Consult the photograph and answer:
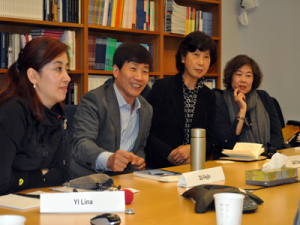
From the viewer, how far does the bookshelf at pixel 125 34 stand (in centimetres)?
325

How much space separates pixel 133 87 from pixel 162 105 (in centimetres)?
46

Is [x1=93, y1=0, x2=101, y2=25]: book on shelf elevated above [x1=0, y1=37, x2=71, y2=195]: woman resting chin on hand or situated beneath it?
elevated above

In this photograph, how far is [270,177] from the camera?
4.56 feet

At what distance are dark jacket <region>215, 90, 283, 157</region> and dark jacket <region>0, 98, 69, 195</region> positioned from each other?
1.46 meters

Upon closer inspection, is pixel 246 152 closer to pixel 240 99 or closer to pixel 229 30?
pixel 240 99

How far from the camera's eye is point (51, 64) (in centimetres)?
170

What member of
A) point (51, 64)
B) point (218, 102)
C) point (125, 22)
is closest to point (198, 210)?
point (51, 64)

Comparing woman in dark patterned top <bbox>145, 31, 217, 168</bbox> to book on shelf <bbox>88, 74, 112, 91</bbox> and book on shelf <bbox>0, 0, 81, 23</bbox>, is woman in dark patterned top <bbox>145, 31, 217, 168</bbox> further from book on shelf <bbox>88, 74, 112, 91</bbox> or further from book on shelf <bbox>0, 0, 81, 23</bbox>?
book on shelf <bbox>0, 0, 81, 23</bbox>

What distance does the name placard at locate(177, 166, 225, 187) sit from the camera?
1.36 metres

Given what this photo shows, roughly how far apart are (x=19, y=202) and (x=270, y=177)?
0.91 meters

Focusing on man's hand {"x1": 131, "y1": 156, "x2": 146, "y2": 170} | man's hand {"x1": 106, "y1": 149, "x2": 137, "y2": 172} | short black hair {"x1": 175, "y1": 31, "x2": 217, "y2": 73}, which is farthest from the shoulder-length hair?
short black hair {"x1": 175, "y1": 31, "x2": 217, "y2": 73}

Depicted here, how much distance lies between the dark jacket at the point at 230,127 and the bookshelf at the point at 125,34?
3.44ft

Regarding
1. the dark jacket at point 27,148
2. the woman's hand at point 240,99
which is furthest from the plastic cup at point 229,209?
the woman's hand at point 240,99

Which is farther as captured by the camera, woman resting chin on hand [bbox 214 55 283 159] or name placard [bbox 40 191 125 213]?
woman resting chin on hand [bbox 214 55 283 159]
